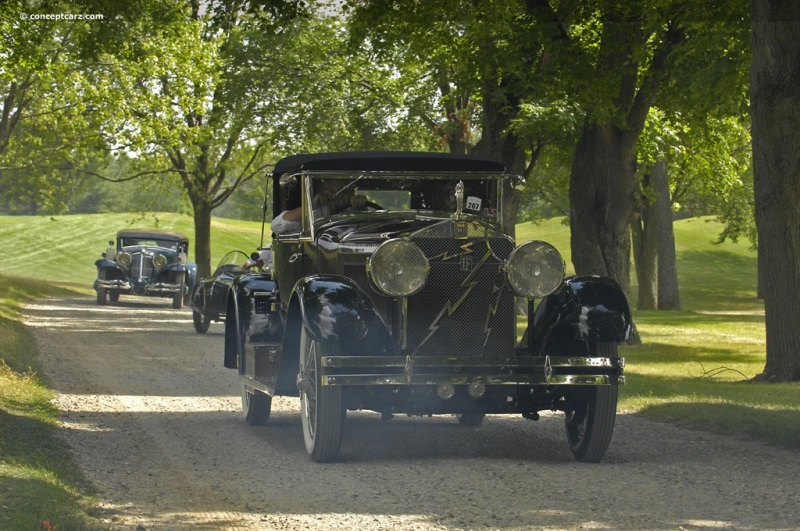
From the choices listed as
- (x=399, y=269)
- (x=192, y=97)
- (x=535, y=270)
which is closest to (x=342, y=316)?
(x=399, y=269)

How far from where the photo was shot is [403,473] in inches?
308

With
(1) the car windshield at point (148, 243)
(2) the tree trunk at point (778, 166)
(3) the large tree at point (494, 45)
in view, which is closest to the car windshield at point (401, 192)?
(2) the tree trunk at point (778, 166)

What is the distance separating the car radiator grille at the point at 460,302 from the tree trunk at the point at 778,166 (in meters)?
6.55

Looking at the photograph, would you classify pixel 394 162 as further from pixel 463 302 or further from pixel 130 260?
pixel 130 260

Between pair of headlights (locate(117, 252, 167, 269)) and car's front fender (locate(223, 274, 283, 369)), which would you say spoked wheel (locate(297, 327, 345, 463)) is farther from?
pair of headlights (locate(117, 252, 167, 269))

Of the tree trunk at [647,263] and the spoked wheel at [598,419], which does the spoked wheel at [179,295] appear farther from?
the spoked wheel at [598,419]

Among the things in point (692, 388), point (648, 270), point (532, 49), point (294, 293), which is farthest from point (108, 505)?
point (648, 270)

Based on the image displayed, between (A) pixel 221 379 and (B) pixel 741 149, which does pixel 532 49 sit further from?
(B) pixel 741 149

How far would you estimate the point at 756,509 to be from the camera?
6688 mm

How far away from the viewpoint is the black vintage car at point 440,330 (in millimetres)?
7984

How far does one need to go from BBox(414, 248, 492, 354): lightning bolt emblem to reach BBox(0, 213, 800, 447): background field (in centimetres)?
302

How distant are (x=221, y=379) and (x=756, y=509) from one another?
8630mm

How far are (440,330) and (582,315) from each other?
993mm

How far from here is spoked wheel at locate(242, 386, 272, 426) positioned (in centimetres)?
1022
